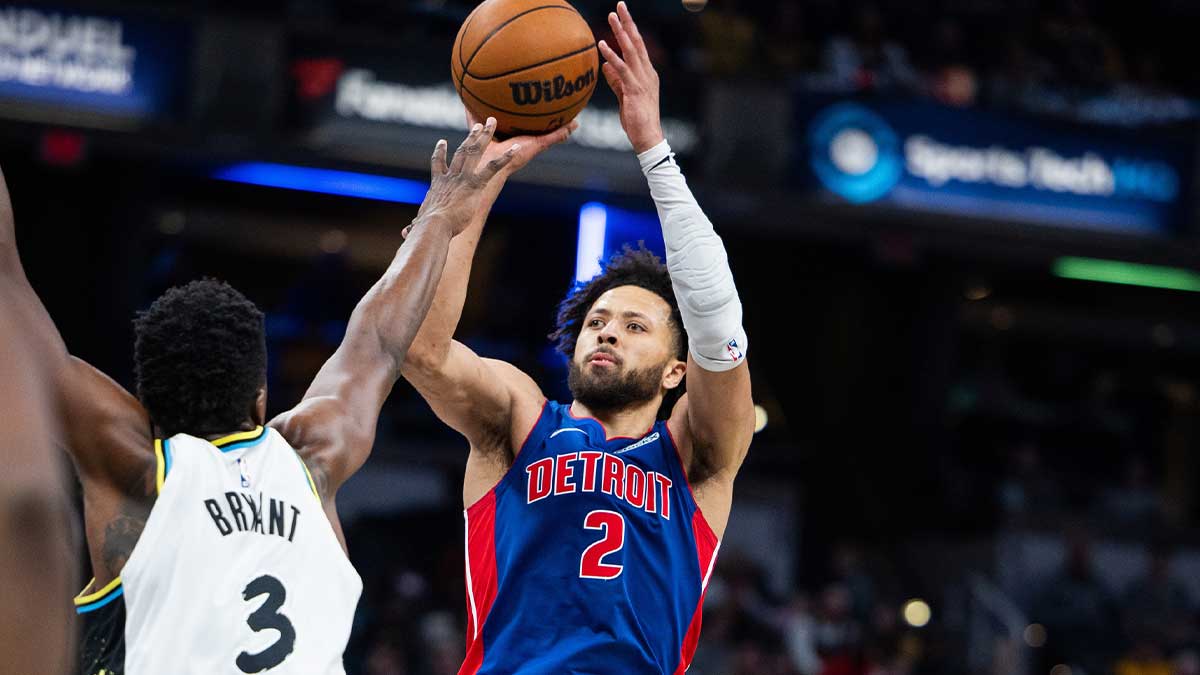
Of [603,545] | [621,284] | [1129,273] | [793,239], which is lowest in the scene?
[603,545]

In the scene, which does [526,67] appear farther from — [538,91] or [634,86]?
[634,86]

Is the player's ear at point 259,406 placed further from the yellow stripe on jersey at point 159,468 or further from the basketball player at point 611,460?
the basketball player at point 611,460

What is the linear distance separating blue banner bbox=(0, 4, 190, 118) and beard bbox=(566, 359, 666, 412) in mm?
7467

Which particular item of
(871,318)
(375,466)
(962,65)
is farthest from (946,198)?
(375,466)

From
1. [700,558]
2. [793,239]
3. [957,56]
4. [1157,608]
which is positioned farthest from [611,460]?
[793,239]

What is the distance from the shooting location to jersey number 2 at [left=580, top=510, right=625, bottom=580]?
4066 millimetres

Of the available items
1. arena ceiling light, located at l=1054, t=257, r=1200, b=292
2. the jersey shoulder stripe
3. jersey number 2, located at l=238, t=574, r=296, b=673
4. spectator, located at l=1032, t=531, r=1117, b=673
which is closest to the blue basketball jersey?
jersey number 2, located at l=238, t=574, r=296, b=673

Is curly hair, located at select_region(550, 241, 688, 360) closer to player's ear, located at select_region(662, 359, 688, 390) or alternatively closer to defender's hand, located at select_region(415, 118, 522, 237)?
player's ear, located at select_region(662, 359, 688, 390)

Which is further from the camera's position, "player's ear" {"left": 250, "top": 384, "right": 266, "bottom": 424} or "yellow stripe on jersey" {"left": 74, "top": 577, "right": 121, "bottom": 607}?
"player's ear" {"left": 250, "top": 384, "right": 266, "bottom": 424}

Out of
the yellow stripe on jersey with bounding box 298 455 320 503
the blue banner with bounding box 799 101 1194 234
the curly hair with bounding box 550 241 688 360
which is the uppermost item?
the blue banner with bounding box 799 101 1194 234

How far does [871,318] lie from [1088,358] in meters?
3.21

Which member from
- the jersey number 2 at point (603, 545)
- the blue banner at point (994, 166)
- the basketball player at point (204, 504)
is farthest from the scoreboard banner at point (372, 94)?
the basketball player at point (204, 504)

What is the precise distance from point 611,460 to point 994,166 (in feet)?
29.2

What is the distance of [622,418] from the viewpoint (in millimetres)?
4445
